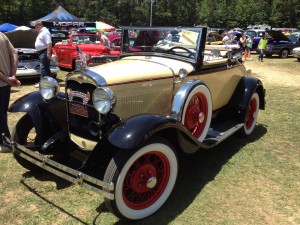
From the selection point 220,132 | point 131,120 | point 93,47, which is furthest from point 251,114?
point 93,47

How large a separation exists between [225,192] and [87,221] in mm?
1519

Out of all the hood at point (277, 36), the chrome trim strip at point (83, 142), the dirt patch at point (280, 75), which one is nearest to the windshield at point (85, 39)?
the dirt patch at point (280, 75)

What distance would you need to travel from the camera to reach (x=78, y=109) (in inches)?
131

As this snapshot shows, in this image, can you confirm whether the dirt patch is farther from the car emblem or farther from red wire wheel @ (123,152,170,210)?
the car emblem

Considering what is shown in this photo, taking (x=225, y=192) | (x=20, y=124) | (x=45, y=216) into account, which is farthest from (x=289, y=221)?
(x=20, y=124)

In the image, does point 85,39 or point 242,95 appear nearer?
point 242,95

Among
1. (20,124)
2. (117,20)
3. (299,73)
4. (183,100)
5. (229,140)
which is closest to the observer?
(183,100)

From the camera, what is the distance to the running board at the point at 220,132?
3.87 meters

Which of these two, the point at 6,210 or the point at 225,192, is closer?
the point at 6,210

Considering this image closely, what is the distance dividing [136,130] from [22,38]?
31.5 ft

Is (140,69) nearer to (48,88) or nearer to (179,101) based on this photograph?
(179,101)

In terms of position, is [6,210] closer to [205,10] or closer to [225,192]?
[225,192]

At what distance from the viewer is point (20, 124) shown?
367cm

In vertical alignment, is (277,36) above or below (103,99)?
below
